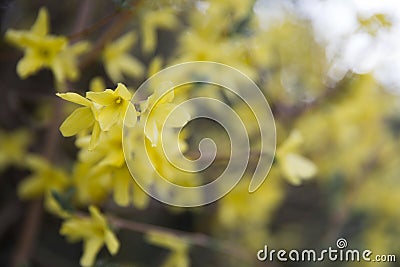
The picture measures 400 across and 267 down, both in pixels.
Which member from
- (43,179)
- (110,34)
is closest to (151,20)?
(110,34)

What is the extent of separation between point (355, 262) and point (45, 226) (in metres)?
0.74

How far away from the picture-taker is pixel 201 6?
1.10 metres

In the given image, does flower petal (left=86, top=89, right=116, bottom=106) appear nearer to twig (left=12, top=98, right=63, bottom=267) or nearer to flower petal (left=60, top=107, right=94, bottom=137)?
flower petal (left=60, top=107, right=94, bottom=137)

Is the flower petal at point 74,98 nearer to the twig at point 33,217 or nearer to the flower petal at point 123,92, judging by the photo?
the flower petal at point 123,92

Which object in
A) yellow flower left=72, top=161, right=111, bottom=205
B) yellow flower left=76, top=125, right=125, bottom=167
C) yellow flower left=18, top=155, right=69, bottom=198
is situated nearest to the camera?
yellow flower left=76, top=125, right=125, bottom=167

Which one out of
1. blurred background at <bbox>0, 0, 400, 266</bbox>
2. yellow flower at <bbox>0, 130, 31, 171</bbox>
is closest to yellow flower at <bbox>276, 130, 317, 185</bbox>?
blurred background at <bbox>0, 0, 400, 266</bbox>

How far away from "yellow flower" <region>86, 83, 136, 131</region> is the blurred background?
0.34 metres

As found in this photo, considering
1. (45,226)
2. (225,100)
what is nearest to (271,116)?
(225,100)

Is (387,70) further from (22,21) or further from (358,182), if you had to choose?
(22,21)

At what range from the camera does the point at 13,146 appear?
1142 mm

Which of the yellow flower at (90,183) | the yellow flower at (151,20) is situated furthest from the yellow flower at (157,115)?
the yellow flower at (151,20)

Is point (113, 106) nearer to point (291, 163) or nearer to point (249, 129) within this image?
point (291, 163)

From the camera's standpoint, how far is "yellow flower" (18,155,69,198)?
0.98 meters

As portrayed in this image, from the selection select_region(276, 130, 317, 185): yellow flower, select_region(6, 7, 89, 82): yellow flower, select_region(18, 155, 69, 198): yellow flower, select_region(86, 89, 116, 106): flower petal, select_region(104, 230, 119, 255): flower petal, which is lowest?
select_region(104, 230, 119, 255): flower petal
